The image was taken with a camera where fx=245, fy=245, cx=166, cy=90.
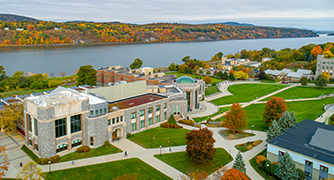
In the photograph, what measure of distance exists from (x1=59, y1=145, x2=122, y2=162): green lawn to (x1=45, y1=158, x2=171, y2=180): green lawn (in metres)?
2.95

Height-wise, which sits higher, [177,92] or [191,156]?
[177,92]

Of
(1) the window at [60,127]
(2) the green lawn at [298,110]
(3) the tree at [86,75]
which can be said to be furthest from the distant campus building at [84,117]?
(3) the tree at [86,75]

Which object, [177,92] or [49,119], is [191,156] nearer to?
[49,119]

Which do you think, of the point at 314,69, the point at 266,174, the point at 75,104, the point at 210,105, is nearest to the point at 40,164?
the point at 75,104

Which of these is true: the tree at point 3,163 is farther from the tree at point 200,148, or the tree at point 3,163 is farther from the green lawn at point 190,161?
the tree at point 200,148

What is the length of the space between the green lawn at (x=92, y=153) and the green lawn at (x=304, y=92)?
49.1 m

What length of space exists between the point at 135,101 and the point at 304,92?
5407 centimetres

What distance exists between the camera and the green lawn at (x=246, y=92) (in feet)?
233

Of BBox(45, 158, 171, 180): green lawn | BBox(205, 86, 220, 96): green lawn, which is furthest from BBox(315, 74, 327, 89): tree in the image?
BBox(45, 158, 171, 180): green lawn

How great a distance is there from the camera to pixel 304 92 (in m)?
73.6

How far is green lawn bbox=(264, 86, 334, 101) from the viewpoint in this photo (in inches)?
2763

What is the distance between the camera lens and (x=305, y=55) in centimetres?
12631

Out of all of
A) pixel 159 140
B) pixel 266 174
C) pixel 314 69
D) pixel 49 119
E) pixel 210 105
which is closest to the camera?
pixel 266 174

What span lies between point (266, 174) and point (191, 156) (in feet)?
31.7
